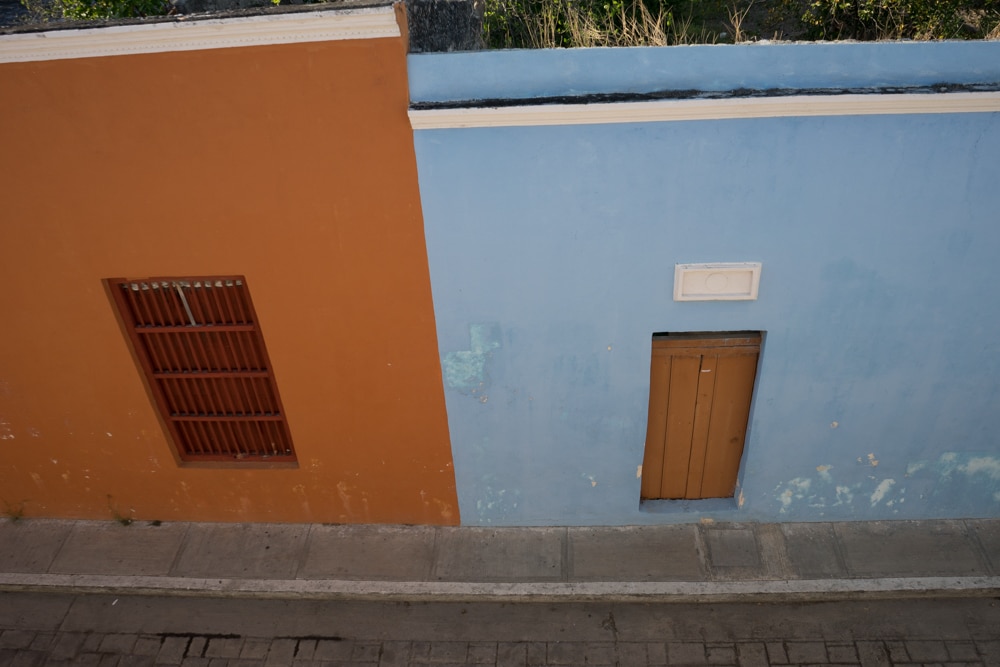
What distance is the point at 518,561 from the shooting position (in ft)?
19.4

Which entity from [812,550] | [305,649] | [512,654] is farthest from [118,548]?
[812,550]

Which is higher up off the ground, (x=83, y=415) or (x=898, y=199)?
(x=898, y=199)

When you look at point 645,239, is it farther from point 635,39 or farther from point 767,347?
point 635,39

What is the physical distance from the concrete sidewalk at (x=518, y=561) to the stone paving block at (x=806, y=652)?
38 cm

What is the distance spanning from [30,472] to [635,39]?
655cm

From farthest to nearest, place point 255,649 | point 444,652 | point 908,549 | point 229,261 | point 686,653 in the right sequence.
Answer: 1. point 908,549
2. point 255,649
3. point 444,652
4. point 686,653
5. point 229,261

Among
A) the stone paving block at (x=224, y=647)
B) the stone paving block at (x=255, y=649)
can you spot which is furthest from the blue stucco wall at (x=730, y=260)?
the stone paving block at (x=224, y=647)

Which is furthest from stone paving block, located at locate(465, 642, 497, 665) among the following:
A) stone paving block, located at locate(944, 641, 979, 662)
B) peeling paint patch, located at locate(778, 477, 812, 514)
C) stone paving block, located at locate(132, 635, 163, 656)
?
stone paving block, located at locate(944, 641, 979, 662)

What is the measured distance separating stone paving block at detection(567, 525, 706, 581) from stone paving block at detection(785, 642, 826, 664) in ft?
2.66

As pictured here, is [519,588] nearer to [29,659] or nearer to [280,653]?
[280,653]

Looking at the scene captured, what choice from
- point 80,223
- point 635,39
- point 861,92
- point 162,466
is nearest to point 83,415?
point 162,466

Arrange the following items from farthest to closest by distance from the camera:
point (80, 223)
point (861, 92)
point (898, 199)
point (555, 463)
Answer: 1. point (555, 463)
2. point (80, 223)
3. point (898, 199)
4. point (861, 92)

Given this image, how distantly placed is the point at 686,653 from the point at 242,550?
154 inches

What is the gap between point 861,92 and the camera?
4.20 m
